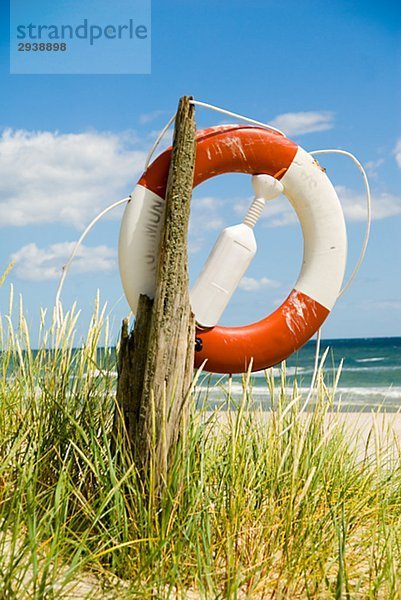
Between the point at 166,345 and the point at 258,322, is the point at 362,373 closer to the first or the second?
the point at 258,322

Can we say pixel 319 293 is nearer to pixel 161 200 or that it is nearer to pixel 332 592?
pixel 161 200

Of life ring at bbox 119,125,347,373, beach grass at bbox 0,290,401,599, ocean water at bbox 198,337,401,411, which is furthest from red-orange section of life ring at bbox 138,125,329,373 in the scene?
ocean water at bbox 198,337,401,411

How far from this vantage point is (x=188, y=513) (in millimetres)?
2035

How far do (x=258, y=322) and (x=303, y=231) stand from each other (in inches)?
16.0

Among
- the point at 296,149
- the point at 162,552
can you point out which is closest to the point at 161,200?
the point at 296,149

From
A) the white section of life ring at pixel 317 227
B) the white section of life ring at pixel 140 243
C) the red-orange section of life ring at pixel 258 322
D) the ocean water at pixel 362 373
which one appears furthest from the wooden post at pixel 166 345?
the ocean water at pixel 362 373

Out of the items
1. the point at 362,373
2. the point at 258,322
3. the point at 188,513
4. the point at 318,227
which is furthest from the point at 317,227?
the point at 362,373

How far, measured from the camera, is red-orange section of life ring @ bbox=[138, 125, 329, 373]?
8.38 feet

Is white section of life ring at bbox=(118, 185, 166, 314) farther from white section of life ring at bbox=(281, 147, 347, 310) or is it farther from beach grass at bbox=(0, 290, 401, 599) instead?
white section of life ring at bbox=(281, 147, 347, 310)

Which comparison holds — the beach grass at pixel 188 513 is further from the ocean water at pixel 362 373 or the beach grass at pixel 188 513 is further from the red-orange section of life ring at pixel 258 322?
the ocean water at pixel 362 373

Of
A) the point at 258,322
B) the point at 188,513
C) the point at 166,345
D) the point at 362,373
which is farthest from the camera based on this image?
the point at 362,373

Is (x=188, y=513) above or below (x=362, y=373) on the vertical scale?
below

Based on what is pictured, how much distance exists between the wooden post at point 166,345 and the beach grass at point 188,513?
76 mm

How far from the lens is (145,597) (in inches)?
72.6
